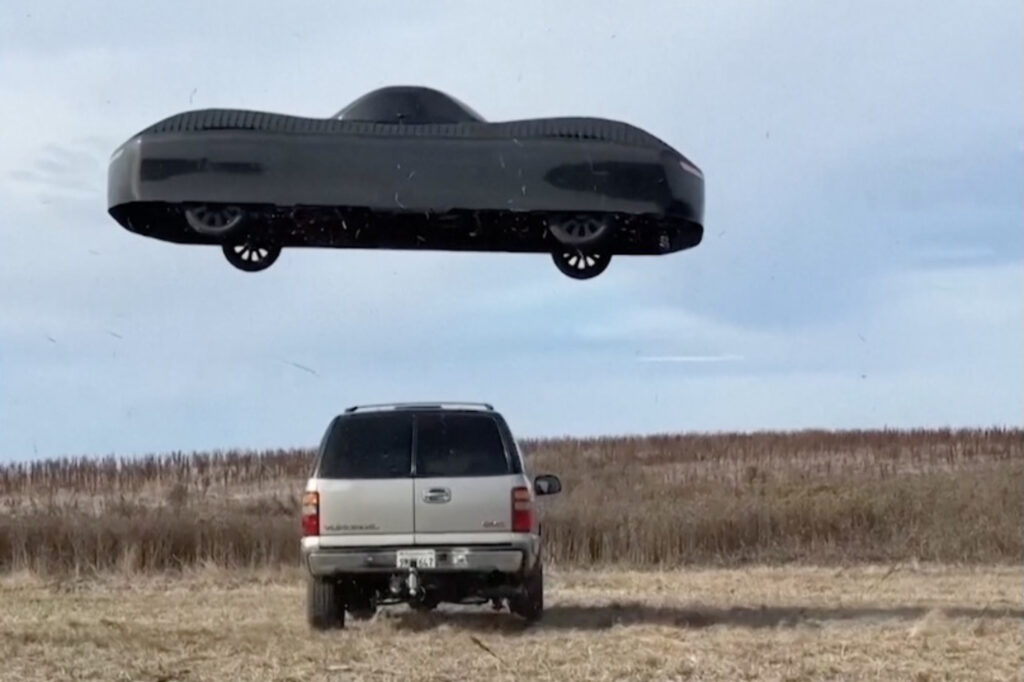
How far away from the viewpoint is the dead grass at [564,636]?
10125mm

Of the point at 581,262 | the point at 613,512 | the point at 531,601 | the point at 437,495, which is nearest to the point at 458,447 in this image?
the point at 437,495

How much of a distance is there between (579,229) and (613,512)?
60.8 feet

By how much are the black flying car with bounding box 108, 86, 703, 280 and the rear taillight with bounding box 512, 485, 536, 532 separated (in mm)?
6592

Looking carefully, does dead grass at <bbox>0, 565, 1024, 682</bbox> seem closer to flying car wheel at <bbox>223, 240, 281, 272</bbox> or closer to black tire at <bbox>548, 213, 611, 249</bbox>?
flying car wheel at <bbox>223, 240, 281, 272</bbox>

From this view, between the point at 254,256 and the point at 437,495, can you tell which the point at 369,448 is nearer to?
the point at 437,495

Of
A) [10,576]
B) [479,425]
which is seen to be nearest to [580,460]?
[10,576]

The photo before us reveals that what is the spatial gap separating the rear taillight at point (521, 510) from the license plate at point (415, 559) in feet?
2.24

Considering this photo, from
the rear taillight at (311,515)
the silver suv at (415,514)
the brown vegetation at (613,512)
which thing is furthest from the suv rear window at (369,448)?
the brown vegetation at (613,512)

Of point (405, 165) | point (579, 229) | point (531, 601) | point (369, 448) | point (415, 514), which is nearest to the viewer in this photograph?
point (405, 165)

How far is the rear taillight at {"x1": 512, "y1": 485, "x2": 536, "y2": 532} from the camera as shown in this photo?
1224cm

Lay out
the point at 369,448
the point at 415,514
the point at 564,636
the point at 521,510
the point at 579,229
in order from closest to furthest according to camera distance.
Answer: the point at 579,229 → the point at 564,636 → the point at 415,514 → the point at 521,510 → the point at 369,448

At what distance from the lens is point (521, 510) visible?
40.3 feet

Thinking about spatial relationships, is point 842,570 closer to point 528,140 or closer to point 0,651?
point 0,651

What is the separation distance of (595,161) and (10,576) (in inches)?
635
